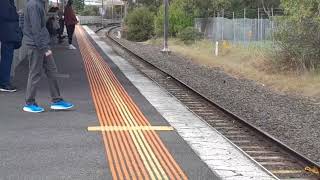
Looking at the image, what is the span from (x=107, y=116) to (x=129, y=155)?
8.67 feet

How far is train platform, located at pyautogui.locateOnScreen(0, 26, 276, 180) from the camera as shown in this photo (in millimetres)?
6398

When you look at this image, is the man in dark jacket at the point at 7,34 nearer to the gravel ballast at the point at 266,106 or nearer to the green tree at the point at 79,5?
the gravel ballast at the point at 266,106

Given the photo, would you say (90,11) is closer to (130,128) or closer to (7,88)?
(7,88)

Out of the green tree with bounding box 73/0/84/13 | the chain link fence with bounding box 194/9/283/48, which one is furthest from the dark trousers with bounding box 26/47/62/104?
the green tree with bounding box 73/0/84/13

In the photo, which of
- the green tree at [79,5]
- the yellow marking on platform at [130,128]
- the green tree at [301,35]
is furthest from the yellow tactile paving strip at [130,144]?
the green tree at [79,5]

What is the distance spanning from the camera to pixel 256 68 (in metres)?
21.4

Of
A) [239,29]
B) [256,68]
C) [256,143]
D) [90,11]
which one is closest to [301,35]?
[256,68]

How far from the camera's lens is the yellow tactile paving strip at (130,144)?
6402 millimetres

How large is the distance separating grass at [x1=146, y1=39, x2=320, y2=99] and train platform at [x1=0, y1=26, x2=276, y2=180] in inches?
209

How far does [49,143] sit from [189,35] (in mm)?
30875

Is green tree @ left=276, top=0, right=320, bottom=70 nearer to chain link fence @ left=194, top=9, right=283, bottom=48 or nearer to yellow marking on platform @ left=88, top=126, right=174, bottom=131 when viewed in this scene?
yellow marking on platform @ left=88, top=126, right=174, bottom=131

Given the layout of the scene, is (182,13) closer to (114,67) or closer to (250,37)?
(250,37)

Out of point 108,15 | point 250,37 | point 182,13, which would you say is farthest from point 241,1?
point 108,15

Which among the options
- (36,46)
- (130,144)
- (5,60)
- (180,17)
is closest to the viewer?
(130,144)
